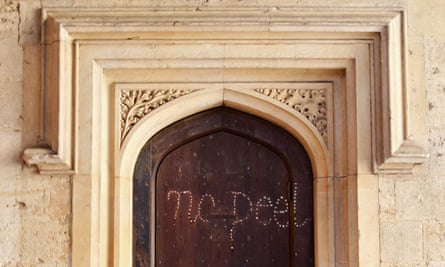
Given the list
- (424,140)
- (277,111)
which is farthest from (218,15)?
(424,140)

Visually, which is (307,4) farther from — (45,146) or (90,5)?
(45,146)

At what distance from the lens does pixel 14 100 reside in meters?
4.67

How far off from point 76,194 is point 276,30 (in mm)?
1502

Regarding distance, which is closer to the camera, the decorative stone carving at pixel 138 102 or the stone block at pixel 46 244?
the stone block at pixel 46 244

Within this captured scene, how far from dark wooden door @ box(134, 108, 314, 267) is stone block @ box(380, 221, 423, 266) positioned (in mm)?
484

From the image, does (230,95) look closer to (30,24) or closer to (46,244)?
(30,24)

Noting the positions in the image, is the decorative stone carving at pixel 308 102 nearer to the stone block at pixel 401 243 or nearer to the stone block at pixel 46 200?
the stone block at pixel 401 243

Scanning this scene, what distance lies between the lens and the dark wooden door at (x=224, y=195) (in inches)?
190

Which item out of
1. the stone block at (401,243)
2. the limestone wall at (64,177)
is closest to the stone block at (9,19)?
the limestone wall at (64,177)

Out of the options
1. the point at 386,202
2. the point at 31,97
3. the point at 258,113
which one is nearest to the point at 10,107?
the point at 31,97

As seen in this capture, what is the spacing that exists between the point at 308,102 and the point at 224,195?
773mm

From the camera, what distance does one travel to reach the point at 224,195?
4879 mm

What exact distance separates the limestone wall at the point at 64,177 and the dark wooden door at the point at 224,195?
1.67ft

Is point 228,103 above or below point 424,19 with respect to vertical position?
below
